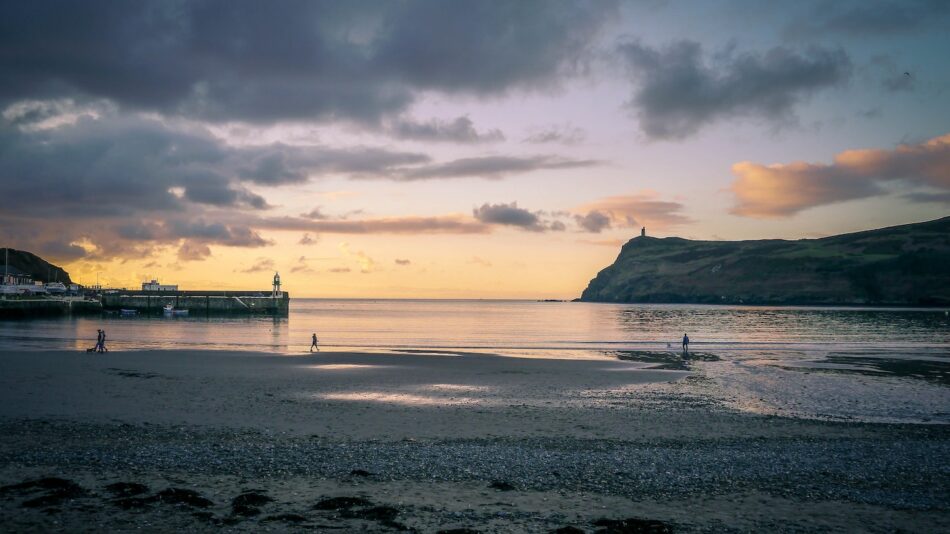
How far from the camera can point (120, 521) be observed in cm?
1116

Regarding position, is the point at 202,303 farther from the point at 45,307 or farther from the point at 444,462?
the point at 444,462

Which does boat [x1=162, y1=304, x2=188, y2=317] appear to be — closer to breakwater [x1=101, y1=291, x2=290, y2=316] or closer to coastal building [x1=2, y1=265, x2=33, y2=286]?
breakwater [x1=101, y1=291, x2=290, y2=316]

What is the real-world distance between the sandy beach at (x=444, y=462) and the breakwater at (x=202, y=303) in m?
100

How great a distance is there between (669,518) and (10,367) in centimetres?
4050

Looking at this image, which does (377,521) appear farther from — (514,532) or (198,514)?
(198,514)

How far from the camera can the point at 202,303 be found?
128625 millimetres

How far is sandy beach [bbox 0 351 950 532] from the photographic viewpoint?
11.8 m

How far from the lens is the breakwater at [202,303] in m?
Result: 127

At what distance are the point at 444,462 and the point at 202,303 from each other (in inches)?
4997

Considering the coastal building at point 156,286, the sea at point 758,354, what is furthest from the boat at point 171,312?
the sea at point 758,354

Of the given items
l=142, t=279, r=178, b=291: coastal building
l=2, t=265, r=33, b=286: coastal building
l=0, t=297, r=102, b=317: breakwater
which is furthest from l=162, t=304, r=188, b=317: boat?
l=2, t=265, r=33, b=286: coastal building

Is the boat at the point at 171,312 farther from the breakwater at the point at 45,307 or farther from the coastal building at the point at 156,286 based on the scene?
the coastal building at the point at 156,286

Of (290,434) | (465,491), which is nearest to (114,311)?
Answer: (290,434)

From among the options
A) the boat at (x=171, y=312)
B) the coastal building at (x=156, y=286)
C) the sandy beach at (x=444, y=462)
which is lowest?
the sandy beach at (x=444, y=462)
